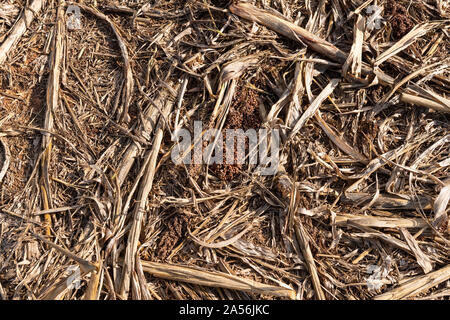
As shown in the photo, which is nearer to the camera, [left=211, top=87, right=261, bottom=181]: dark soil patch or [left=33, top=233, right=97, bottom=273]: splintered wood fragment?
[left=33, top=233, right=97, bottom=273]: splintered wood fragment

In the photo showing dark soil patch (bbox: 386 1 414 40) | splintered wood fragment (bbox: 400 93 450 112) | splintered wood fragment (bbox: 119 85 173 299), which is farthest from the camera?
dark soil patch (bbox: 386 1 414 40)

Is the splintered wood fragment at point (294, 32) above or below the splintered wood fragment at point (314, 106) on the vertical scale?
above

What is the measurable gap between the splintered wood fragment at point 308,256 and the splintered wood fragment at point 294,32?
109cm

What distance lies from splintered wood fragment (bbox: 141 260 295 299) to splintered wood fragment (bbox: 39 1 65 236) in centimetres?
73

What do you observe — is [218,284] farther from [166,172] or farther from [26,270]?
[26,270]

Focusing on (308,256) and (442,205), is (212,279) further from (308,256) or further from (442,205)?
(442,205)

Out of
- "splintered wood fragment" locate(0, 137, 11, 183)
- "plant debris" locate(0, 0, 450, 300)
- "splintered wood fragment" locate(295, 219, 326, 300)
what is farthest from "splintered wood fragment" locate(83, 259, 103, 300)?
"splintered wood fragment" locate(295, 219, 326, 300)

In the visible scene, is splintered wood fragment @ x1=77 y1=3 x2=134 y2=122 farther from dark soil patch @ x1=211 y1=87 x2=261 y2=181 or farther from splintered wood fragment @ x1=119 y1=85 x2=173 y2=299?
dark soil patch @ x1=211 y1=87 x2=261 y2=181

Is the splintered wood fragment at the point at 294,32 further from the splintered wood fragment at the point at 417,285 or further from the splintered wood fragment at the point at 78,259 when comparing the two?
the splintered wood fragment at the point at 78,259

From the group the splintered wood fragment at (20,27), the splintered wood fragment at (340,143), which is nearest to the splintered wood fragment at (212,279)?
the splintered wood fragment at (340,143)

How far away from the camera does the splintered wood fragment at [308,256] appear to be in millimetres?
2344

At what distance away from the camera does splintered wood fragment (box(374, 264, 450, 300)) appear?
2338 millimetres

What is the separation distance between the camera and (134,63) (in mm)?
2643

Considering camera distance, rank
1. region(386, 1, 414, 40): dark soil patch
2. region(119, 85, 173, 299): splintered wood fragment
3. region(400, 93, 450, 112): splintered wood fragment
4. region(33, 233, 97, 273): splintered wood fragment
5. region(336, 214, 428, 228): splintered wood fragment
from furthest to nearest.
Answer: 1. region(386, 1, 414, 40): dark soil patch
2. region(400, 93, 450, 112): splintered wood fragment
3. region(336, 214, 428, 228): splintered wood fragment
4. region(119, 85, 173, 299): splintered wood fragment
5. region(33, 233, 97, 273): splintered wood fragment
